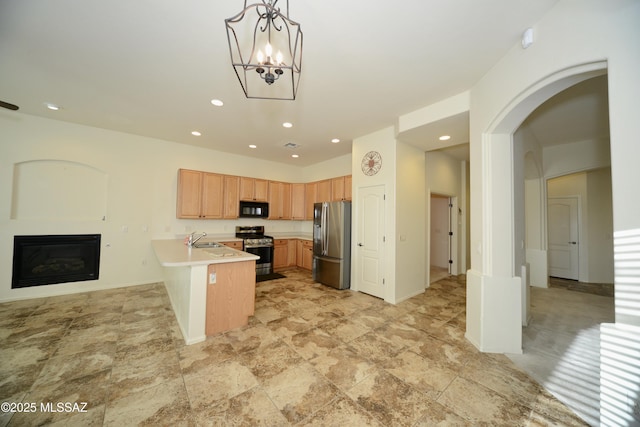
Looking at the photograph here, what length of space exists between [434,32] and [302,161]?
15.0 ft

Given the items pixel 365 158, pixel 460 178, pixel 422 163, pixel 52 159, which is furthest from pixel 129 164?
pixel 460 178

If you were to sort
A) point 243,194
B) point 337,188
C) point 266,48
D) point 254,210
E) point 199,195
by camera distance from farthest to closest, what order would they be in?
point 254,210, point 243,194, point 337,188, point 199,195, point 266,48

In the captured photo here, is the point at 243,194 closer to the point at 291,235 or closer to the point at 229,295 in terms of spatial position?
the point at 291,235

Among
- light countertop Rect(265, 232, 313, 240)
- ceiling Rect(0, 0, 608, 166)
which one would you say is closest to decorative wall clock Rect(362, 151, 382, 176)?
ceiling Rect(0, 0, 608, 166)

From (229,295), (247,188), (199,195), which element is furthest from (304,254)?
(229,295)

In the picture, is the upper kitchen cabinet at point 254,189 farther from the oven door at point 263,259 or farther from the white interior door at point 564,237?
the white interior door at point 564,237

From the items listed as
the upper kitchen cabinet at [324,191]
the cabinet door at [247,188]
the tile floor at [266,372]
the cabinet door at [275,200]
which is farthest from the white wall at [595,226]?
the cabinet door at [247,188]

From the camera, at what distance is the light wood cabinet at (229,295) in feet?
8.68

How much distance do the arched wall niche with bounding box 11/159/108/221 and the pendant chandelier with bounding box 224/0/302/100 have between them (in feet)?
12.5

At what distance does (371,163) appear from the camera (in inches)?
164

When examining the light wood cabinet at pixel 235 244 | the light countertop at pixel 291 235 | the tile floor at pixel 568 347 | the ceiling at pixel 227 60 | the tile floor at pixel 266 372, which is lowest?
the tile floor at pixel 266 372

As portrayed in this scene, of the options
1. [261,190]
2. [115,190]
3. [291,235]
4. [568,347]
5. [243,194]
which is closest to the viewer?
[568,347]

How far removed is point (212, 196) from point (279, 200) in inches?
68.1

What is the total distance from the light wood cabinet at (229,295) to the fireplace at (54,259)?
322cm
